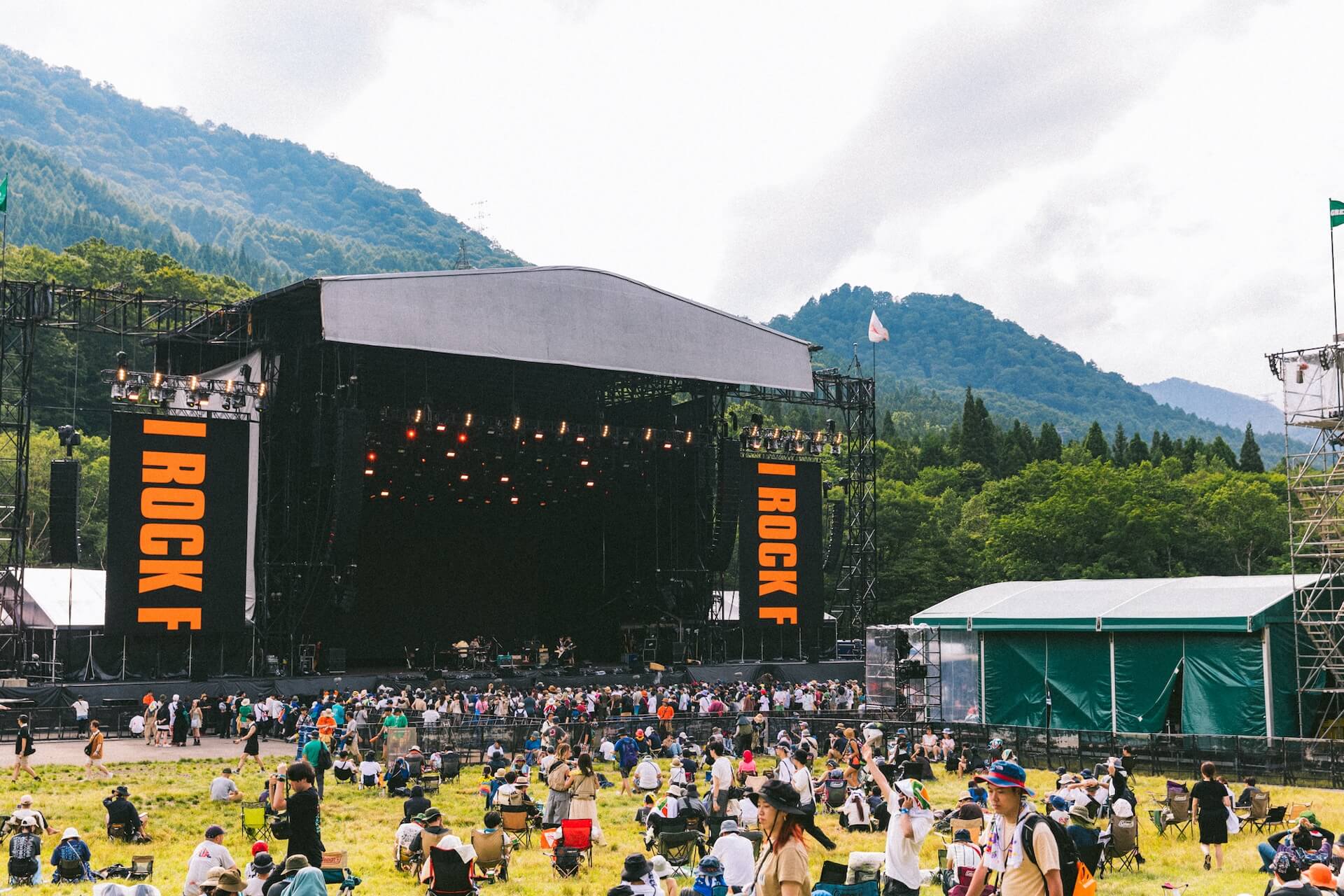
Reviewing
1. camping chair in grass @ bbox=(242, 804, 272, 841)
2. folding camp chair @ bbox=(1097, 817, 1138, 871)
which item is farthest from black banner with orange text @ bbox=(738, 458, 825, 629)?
folding camp chair @ bbox=(1097, 817, 1138, 871)

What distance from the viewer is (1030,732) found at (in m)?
23.2

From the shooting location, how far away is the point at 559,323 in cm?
3678

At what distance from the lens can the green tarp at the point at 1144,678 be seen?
25219mm

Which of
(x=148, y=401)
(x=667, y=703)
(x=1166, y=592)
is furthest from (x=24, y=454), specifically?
(x=1166, y=592)

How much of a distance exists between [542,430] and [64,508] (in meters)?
12.6

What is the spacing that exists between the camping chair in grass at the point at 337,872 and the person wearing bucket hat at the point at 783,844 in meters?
6.19

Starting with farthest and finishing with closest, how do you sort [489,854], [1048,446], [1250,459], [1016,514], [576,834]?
[1048,446] → [1250,459] → [1016,514] → [576,834] → [489,854]

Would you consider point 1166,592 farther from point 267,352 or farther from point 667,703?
point 267,352

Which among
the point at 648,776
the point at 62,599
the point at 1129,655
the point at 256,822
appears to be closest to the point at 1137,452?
the point at 1129,655

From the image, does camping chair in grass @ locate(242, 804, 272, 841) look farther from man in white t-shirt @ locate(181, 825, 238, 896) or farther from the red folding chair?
man in white t-shirt @ locate(181, 825, 238, 896)

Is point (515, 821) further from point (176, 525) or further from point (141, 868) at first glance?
point (176, 525)

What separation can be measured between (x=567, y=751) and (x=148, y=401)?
20742 mm

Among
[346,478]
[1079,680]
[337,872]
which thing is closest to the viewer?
[337,872]

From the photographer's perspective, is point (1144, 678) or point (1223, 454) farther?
point (1223, 454)
